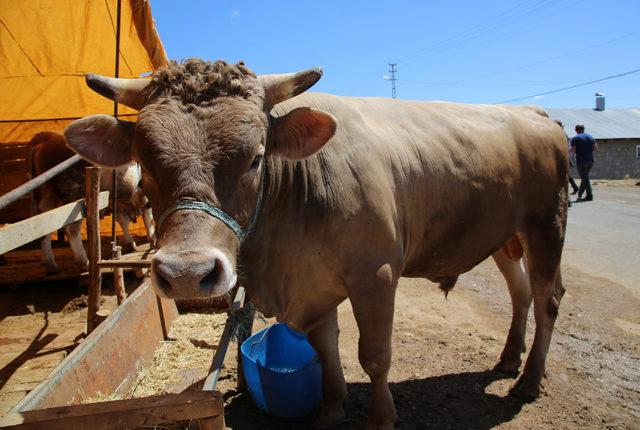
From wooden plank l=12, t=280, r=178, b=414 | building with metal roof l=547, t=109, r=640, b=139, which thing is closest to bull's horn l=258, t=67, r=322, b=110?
wooden plank l=12, t=280, r=178, b=414

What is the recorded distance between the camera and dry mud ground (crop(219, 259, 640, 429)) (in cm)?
349

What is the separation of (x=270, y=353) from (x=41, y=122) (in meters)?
7.69

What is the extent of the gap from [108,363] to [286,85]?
2.30m

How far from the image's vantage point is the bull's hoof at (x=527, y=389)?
147 inches

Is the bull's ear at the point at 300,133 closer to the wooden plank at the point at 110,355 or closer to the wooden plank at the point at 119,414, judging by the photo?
the wooden plank at the point at 119,414

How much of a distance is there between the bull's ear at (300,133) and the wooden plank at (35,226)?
190cm

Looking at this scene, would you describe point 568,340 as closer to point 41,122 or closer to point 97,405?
point 97,405

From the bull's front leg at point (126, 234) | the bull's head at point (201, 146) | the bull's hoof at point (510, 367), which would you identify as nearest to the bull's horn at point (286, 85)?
the bull's head at point (201, 146)

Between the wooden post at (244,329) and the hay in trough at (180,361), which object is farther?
the hay in trough at (180,361)

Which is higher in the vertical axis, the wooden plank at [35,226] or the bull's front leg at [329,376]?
the wooden plank at [35,226]

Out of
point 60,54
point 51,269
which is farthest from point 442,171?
point 60,54

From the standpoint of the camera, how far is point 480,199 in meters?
→ 3.59

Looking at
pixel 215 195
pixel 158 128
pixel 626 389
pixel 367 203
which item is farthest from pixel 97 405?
pixel 626 389

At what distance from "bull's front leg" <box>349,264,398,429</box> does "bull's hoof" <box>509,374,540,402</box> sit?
49.1 inches
